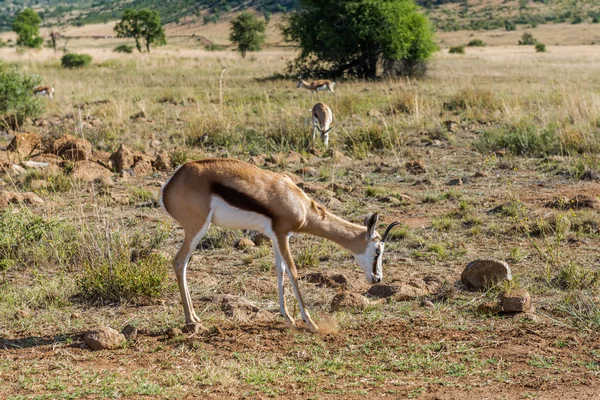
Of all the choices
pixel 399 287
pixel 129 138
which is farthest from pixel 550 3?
pixel 399 287

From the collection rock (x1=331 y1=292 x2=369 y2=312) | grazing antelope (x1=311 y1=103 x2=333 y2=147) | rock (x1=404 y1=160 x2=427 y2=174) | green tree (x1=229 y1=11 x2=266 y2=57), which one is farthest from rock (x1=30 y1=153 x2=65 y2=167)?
green tree (x1=229 y1=11 x2=266 y2=57)

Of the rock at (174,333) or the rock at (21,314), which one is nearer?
the rock at (174,333)

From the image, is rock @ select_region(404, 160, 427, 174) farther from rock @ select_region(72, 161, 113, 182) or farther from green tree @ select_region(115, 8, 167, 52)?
green tree @ select_region(115, 8, 167, 52)

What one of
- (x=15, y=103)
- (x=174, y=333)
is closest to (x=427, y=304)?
(x=174, y=333)

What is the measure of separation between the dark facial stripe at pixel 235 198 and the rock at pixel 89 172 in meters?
5.45

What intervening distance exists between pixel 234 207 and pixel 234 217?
0.08m

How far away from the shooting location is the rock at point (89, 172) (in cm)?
1019

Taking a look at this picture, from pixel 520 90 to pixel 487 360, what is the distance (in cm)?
1543

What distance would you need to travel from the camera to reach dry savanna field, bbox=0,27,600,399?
4.65 metres

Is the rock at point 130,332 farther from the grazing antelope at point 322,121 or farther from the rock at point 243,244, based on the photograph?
the grazing antelope at point 322,121

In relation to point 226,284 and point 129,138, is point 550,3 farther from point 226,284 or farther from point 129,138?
point 226,284

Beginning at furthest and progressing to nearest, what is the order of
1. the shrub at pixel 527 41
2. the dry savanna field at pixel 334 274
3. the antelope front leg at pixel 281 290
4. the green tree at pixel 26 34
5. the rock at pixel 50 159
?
the shrub at pixel 527 41 → the green tree at pixel 26 34 → the rock at pixel 50 159 → the antelope front leg at pixel 281 290 → the dry savanna field at pixel 334 274

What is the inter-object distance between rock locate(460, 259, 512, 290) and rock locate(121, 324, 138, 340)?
2921 millimetres

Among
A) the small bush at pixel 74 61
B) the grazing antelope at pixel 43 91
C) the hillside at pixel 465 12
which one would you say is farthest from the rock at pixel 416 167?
the hillside at pixel 465 12
